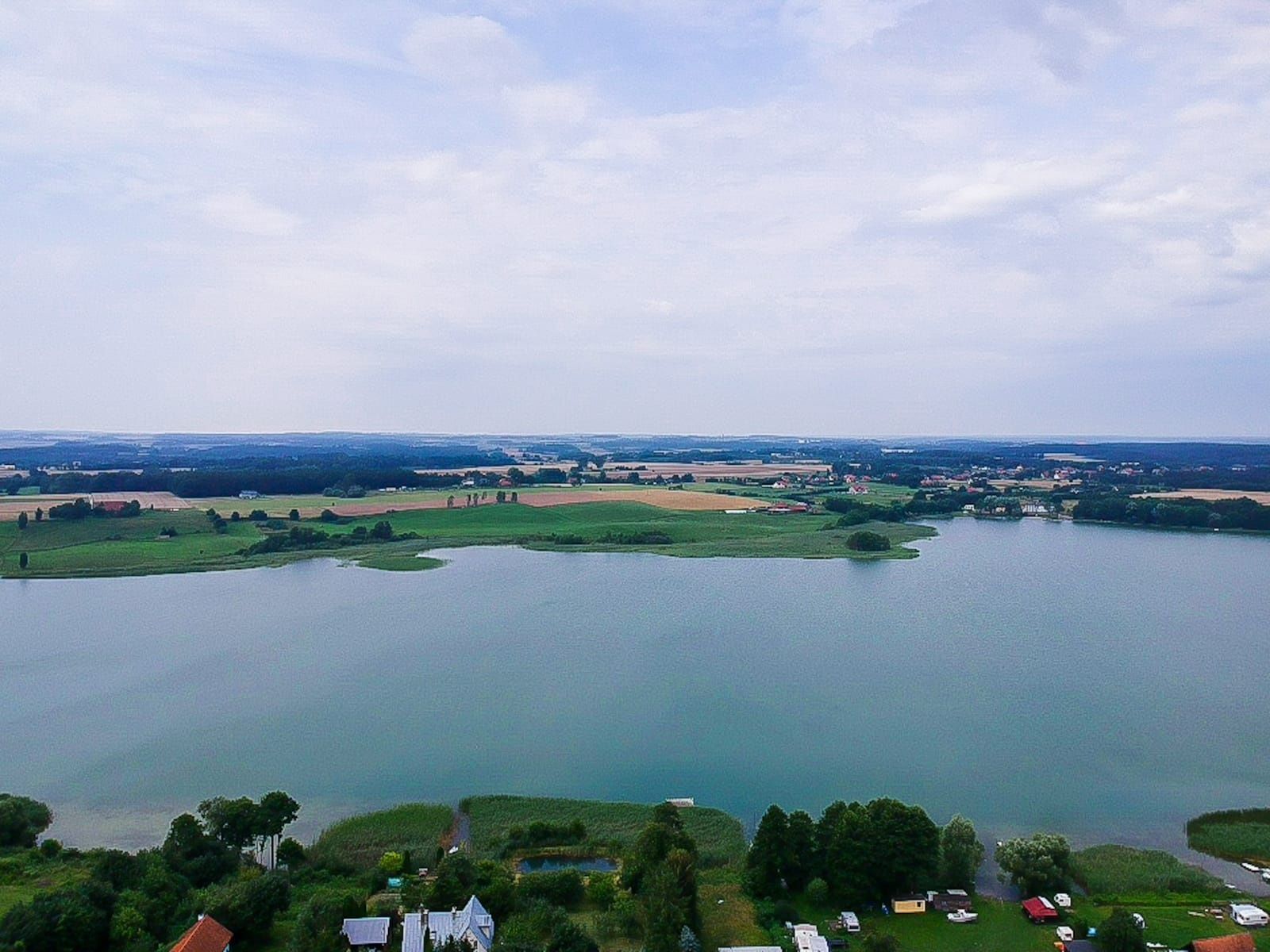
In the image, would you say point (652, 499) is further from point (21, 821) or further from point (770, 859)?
point (770, 859)

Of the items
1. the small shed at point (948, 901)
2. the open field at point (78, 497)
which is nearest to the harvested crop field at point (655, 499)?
the open field at point (78, 497)

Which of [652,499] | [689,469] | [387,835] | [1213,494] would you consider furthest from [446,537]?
[1213,494]

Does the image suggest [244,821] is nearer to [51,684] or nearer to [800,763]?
[800,763]

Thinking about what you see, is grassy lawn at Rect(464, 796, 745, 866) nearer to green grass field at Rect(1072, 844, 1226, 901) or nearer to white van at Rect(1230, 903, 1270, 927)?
green grass field at Rect(1072, 844, 1226, 901)

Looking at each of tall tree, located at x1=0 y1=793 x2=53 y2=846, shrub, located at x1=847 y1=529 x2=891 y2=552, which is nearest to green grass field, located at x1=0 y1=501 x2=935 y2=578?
shrub, located at x1=847 y1=529 x2=891 y2=552

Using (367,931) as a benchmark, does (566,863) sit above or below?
below

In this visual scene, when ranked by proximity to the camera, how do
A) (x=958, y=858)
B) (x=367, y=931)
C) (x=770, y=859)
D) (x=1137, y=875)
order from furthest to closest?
(x=1137, y=875)
(x=958, y=858)
(x=770, y=859)
(x=367, y=931)

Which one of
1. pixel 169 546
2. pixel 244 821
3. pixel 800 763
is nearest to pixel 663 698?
pixel 800 763
